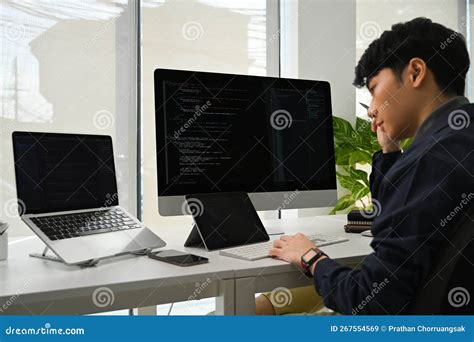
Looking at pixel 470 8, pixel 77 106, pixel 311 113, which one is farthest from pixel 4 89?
pixel 470 8

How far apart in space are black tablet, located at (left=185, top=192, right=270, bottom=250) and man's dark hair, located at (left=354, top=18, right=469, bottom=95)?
61 centimetres

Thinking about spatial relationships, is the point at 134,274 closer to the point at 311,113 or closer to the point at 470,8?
the point at 311,113

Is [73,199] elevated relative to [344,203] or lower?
elevated

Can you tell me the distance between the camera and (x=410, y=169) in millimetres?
994

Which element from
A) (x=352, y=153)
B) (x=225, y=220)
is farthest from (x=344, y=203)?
(x=225, y=220)

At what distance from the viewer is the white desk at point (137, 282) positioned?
964mm

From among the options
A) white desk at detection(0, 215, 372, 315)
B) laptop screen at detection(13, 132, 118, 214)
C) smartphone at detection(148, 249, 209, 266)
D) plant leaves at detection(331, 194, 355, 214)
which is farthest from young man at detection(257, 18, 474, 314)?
plant leaves at detection(331, 194, 355, 214)

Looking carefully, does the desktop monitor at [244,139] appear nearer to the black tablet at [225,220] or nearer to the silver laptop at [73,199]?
the black tablet at [225,220]

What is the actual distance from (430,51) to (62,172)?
1054 millimetres

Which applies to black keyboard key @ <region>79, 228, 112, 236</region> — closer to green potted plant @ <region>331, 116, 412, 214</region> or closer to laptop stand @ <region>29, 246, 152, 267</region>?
laptop stand @ <region>29, 246, 152, 267</region>

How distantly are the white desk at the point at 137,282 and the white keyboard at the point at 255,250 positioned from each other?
0.09 ft

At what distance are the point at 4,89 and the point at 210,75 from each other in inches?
64.1

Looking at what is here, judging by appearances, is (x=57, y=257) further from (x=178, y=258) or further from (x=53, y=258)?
(x=178, y=258)

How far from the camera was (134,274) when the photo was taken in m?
1.09
